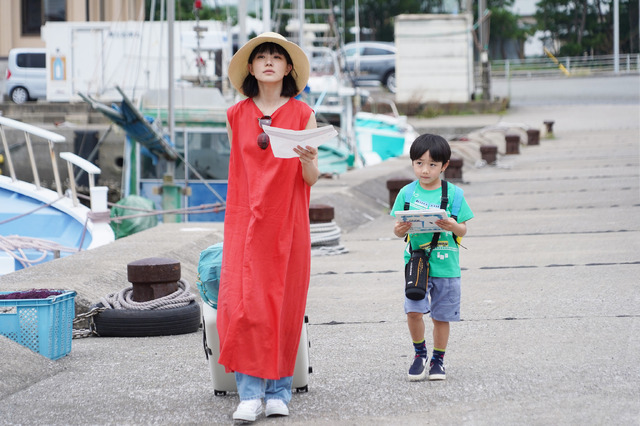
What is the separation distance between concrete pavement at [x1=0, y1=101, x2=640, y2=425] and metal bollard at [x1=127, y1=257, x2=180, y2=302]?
1.02 feet

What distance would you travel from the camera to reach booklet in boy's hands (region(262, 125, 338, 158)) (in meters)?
4.13

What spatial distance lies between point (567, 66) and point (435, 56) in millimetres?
19250

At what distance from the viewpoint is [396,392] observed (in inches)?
180

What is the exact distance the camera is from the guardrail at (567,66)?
155 ft

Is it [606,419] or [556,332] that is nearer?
[606,419]

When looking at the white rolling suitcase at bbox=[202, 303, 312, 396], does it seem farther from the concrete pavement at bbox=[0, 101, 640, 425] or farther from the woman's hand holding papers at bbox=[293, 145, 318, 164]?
the woman's hand holding papers at bbox=[293, 145, 318, 164]

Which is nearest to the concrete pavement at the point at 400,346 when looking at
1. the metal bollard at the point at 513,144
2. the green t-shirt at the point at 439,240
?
the green t-shirt at the point at 439,240

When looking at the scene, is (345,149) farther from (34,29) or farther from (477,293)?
(34,29)

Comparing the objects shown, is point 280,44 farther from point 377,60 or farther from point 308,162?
point 377,60

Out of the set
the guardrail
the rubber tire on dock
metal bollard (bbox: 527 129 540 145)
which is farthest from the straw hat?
the guardrail

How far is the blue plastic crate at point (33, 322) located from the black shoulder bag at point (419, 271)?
79.1 inches

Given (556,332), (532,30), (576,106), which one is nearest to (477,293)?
(556,332)

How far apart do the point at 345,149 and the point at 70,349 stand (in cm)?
1768

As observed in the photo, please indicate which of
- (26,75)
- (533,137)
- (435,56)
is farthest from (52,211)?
(26,75)
